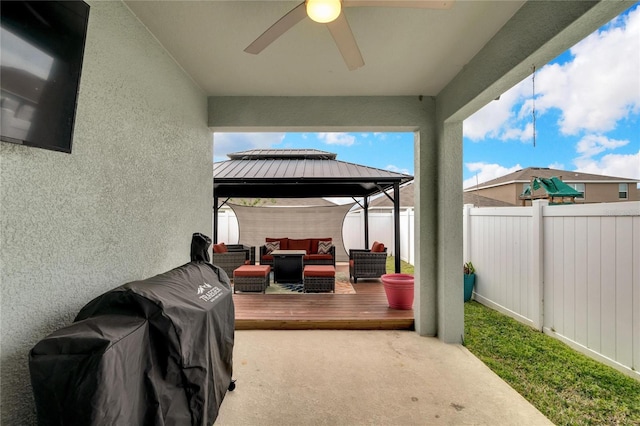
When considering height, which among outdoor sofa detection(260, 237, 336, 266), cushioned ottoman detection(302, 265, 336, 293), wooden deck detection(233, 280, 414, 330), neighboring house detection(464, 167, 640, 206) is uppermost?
neighboring house detection(464, 167, 640, 206)

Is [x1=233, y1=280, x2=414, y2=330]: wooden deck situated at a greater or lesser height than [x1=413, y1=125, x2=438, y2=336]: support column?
lesser

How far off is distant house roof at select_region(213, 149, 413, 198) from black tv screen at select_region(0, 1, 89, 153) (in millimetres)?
4724

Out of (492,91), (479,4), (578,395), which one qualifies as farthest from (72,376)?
(578,395)

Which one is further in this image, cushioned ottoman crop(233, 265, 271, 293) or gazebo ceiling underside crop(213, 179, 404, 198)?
gazebo ceiling underside crop(213, 179, 404, 198)

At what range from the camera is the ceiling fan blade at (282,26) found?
1.57 m

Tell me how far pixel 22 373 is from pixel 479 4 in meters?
3.44

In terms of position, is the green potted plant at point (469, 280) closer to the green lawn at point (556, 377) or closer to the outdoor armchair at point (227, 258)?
the green lawn at point (556, 377)

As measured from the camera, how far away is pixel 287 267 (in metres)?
6.57

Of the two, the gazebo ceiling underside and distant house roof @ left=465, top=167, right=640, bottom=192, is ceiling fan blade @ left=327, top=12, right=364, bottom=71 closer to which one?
the gazebo ceiling underside

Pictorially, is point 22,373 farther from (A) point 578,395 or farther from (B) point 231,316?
(A) point 578,395

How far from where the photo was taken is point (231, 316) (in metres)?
2.28

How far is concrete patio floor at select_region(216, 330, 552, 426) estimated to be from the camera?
2.18m

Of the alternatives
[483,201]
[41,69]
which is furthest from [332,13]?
[483,201]

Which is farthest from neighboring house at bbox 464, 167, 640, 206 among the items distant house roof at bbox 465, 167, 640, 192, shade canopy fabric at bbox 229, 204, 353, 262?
shade canopy fabric at bbox 229, 204, 353, 262
